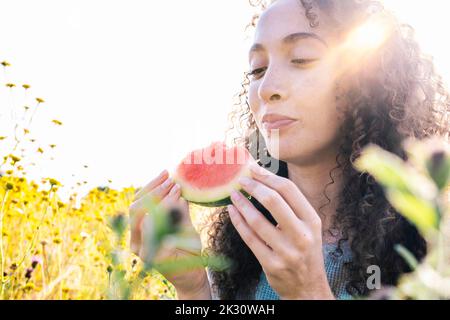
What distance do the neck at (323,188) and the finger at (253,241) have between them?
25.9 inches

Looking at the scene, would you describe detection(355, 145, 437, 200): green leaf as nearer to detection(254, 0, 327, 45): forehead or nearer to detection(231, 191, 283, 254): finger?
detection(231, 191, 283, 254): finger

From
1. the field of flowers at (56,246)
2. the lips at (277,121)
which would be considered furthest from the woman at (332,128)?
the field of flowers at (56,246)

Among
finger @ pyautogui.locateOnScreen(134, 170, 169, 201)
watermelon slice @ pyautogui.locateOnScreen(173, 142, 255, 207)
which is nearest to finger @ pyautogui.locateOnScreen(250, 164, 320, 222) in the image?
watermelon slice @ pyautogui.locateOnScreen(173, 142, 255, 207)

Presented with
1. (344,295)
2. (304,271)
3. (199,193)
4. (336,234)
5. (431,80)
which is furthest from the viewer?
(431,80)

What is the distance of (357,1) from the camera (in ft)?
7.12

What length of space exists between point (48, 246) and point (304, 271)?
10.0 feet

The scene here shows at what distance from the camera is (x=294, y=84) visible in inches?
69.8

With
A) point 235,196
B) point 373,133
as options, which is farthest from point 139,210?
point 373,133

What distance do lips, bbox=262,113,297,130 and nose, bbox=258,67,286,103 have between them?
0.19 feet

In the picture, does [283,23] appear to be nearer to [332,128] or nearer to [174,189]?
[332,128]

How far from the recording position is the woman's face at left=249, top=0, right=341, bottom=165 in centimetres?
178
